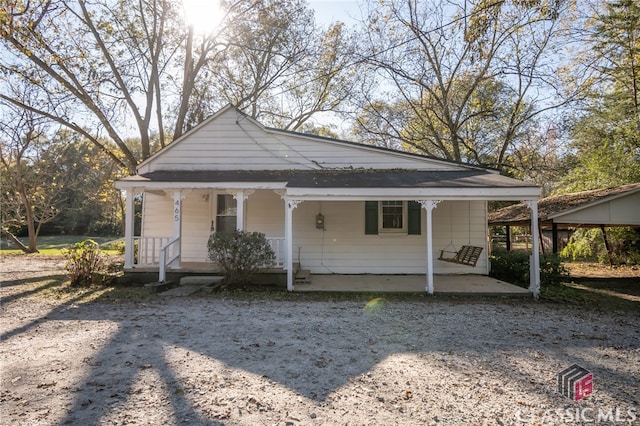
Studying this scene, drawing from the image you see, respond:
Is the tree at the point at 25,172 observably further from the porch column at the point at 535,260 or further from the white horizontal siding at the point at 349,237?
the porch column at the point at 535,260

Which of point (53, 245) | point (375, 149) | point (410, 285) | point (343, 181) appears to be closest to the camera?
point (410, 285)

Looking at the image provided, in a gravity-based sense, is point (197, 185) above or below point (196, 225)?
above

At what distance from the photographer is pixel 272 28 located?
16.0 metres

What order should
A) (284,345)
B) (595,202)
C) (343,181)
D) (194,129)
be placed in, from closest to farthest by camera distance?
(284,345) → (343,181) → (595,202) → (194,129)

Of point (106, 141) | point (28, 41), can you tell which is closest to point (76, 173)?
point (106, 141)

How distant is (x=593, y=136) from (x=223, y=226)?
53.1 feet

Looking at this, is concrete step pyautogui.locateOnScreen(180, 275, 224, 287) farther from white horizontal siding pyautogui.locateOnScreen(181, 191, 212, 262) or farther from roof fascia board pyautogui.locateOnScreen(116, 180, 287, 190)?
roof fascia board pyautogui.locateOnScreen(116, 180, 287, 190)

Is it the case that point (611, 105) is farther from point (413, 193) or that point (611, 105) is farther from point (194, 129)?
point (194, 129)

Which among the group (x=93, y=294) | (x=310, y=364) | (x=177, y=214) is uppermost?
(x=177, y=214)

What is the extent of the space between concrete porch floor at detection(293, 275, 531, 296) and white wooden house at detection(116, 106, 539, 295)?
21.3 inches

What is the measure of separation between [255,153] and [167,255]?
398 centimetres

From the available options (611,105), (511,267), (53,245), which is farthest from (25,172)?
(611,105)

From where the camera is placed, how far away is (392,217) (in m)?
10.4

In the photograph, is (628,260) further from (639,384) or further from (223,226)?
(223,226)
